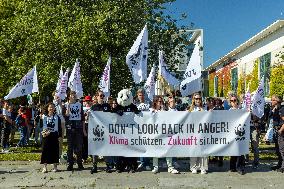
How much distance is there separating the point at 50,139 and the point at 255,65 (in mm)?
63682

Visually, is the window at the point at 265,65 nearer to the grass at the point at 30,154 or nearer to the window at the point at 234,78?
the window at the point at 234,78

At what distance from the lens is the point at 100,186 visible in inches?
409

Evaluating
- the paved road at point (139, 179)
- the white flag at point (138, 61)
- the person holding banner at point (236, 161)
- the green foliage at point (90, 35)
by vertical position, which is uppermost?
the green foliage at point (90, 35)

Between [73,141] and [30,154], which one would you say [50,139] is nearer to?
[73,141]

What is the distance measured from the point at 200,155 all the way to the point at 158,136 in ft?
3.60

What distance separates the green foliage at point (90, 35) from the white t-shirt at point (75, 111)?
9.59 m

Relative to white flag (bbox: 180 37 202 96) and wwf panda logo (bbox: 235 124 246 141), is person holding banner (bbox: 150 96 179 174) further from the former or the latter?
wwf panda logo (bbox: 235 124 246 141)

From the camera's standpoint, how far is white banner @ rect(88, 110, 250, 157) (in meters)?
12.3

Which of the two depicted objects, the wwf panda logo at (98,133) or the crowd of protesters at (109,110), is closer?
the crowd of protesters at (109,110)

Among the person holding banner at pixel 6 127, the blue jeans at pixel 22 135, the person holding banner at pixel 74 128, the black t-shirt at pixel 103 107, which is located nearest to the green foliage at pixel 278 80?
the blue jeans at pixel 22 135

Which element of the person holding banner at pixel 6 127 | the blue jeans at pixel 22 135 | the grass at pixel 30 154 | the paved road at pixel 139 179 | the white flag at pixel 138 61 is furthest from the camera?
the blue jeans at pixel 22 135

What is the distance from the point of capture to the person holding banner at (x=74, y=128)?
12531 mm

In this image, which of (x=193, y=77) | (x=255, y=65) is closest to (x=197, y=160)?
(x=193, y=77)

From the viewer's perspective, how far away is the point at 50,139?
1227 cm
